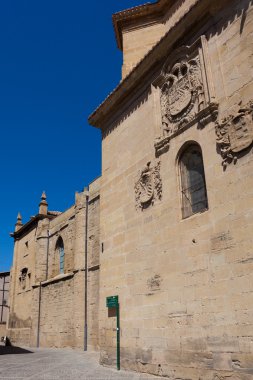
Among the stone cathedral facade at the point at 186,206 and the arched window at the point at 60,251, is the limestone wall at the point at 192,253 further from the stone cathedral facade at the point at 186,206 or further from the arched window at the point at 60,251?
the arched window at the point at 60,251

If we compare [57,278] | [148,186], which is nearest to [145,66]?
[148,186]

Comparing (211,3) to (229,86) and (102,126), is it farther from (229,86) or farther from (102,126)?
(102,126)

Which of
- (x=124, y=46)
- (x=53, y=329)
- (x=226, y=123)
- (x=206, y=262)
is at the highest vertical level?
(x=124, y=46)

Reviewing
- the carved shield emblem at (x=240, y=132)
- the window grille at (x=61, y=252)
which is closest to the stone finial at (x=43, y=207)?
the window grille at (x=61, y=252)

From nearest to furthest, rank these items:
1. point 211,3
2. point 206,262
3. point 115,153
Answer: point 206,262 < point 211,3 < point 115,153

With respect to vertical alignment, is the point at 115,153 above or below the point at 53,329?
above

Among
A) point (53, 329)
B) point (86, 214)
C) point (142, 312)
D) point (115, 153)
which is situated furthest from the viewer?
point (53, 329)

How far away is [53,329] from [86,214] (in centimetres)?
621

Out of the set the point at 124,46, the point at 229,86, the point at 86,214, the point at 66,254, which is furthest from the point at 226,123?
the point at 66,254

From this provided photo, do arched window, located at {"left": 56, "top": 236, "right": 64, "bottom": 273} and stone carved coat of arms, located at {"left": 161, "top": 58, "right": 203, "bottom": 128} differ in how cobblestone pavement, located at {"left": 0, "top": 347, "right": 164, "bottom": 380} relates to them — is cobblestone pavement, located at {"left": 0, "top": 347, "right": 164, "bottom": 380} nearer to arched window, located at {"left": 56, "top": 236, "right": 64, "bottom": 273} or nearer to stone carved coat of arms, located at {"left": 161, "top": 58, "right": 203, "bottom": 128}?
stone carved coat of arms, located at {"left": 161, "top": 58, "right": 203, "bottom": 128}

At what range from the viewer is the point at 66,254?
19.0 meters

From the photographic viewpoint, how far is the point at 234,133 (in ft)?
22.4

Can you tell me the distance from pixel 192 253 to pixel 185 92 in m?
3.67

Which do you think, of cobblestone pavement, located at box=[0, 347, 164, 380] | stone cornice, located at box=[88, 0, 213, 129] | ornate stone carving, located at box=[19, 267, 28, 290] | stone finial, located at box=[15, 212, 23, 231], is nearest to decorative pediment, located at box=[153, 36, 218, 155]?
stone cornice, located at box=[88, 0, 213, 129]
